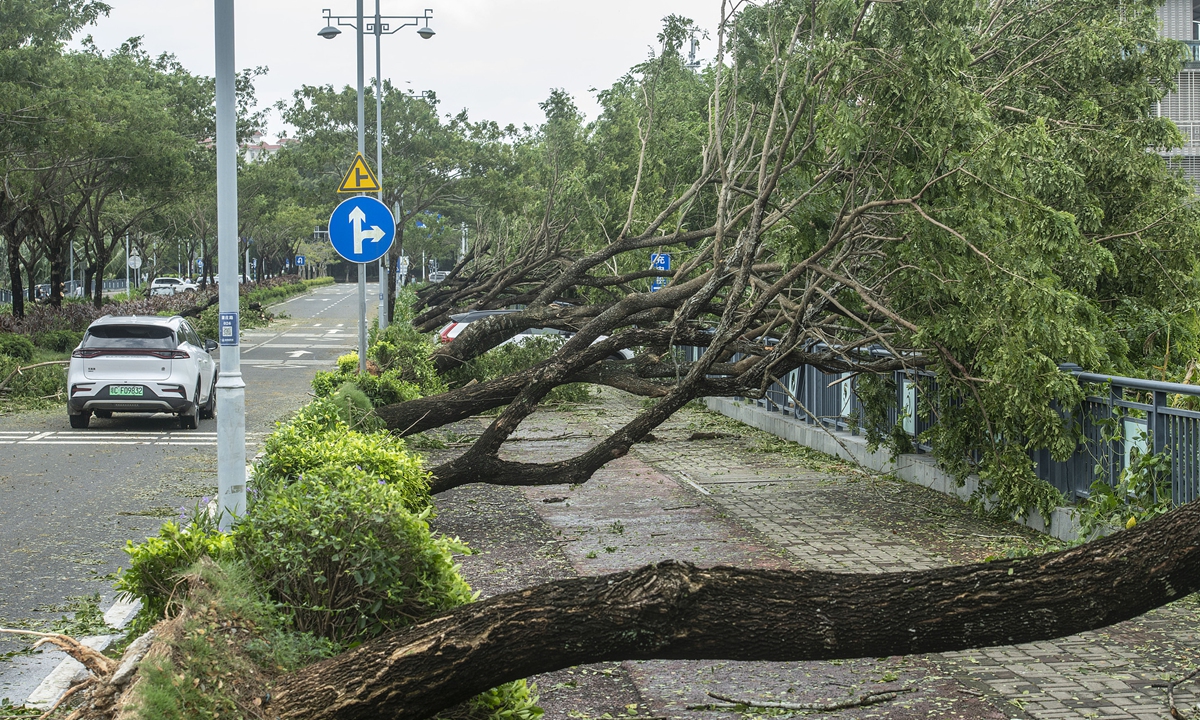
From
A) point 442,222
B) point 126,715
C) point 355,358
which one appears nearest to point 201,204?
point 442,222

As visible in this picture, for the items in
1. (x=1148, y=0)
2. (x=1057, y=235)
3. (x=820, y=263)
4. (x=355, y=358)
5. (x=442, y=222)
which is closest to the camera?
(x=1057, y=235)

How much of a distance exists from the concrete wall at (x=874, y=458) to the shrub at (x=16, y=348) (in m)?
15.4

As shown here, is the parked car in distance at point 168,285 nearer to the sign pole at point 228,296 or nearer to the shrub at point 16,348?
the shrub at point 16,348

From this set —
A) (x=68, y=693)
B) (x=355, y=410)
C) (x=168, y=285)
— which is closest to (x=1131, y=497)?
(x=355, y=410)

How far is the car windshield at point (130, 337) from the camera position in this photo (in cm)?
1717

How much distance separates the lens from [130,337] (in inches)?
686

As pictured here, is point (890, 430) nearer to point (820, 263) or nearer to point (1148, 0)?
point (820, 263)

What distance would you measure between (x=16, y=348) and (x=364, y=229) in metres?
15.1

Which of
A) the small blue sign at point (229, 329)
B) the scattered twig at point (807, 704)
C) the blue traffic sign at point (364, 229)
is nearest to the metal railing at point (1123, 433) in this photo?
the scattered twig at point (807, 704)

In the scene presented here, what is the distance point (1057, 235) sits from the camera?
364 inches

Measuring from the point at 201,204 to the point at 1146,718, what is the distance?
56428mm

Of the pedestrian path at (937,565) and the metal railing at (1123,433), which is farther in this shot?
the metal railing at (1123,433)

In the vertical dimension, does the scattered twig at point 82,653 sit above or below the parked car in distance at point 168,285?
below

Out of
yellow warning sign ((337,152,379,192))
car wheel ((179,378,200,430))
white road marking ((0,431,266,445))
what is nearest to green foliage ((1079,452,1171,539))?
yellow warning sign ((337,152,379,192))
